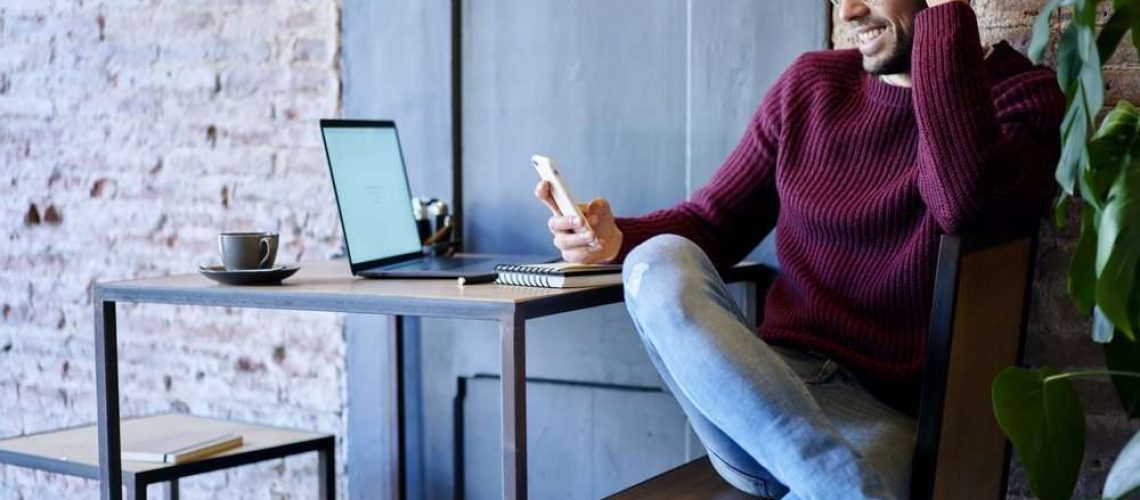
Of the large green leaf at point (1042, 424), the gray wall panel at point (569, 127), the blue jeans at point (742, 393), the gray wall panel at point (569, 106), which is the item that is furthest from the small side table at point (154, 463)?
the large green leaf at point (1042, 424)

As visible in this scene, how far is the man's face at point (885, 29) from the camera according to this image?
196cm

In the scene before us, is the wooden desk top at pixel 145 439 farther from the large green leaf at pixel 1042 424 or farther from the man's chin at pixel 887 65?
the large green leaf at pixel 1042 424

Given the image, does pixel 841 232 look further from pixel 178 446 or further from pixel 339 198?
pixel 178 446

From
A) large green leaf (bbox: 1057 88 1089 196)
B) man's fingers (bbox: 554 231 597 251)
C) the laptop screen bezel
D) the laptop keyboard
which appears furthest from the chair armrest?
large green leaf (bbox: 1057 88 1089 196)

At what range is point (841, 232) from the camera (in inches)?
78.2

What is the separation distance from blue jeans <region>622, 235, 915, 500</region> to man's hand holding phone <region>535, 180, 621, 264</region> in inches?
12.1

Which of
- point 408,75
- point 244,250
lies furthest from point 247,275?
point 408,75

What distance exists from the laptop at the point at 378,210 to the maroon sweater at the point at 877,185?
1.08 ft

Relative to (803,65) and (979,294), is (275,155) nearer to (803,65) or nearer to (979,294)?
(803,65)

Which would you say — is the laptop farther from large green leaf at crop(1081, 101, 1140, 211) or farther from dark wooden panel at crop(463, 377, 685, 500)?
large green leaf at crop(1081, 101, 1140, 211)

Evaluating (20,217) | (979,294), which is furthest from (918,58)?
(20,217)

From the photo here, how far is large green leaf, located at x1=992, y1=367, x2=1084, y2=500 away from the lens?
147 centimetres

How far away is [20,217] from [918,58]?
2.26 m

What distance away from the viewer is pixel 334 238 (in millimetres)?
2754
